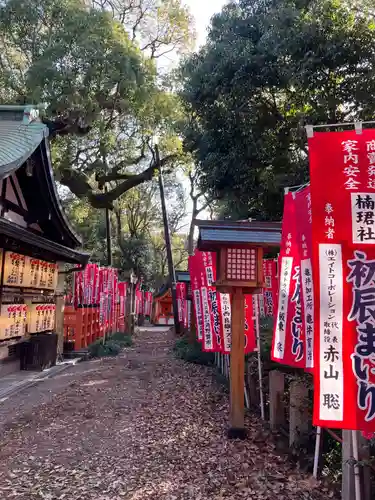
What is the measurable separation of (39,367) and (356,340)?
11.1 metres

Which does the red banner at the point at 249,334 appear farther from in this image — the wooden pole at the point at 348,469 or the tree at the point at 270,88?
the tree at the point at 270,88

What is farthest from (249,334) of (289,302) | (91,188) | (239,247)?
(91,188)

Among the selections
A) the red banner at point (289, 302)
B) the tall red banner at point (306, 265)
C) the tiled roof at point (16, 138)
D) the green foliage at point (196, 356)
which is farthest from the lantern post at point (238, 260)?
the green foliage at point (196, 356)

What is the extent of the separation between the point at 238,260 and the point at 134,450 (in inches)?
132

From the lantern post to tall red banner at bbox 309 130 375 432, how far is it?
12.2 feet

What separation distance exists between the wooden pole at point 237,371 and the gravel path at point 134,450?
0.25 metres

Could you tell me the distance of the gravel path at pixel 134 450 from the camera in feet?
16.1

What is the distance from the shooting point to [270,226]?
24.0 ft

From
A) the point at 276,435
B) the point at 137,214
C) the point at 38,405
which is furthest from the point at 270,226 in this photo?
the point at 137,214

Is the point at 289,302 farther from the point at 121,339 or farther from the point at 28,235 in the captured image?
the point at 121,339

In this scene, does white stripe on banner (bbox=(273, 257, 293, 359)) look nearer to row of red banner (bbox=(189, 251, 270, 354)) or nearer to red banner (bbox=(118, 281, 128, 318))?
row of red banner (bbox=(189, 251, 270, 354))

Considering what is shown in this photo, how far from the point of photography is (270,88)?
12867 mm

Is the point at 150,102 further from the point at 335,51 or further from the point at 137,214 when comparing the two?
the point at 137,214

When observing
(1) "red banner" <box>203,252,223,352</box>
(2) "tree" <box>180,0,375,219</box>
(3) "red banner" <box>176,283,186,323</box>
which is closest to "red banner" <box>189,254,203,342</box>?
(1) "red banner" <box>203,252,223,352</box>
